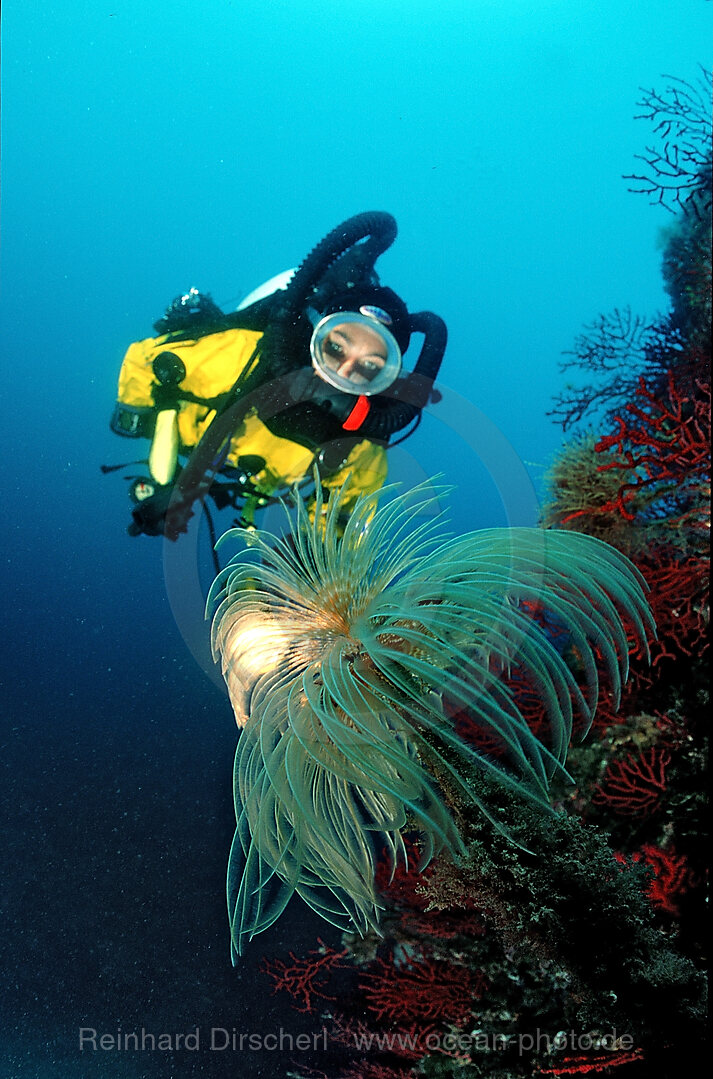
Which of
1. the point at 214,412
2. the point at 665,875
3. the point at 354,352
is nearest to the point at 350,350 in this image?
the point at 354,352

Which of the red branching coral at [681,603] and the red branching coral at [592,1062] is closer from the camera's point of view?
the red branching coral at [592,1062]

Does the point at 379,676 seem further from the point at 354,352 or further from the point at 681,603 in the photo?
the point at 354,352

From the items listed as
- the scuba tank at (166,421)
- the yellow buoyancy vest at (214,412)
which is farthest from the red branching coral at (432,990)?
the scuba tank at (166,421)

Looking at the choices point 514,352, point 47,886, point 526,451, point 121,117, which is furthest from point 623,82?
point 47,886

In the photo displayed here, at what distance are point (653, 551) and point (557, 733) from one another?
1978 mm

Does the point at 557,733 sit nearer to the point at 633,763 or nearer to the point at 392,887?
the point at 633,763

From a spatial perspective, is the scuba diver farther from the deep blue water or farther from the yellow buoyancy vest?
the deep blue water

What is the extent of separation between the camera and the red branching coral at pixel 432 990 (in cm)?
325

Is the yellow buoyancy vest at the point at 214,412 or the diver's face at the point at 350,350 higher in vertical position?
the diver's face at the point at 350,350

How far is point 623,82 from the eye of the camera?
2453 cm

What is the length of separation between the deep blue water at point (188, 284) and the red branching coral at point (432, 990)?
1.72 metres

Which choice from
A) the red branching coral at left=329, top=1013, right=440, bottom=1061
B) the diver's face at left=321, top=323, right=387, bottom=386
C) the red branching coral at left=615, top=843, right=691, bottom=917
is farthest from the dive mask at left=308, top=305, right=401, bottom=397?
the red branching coral at left=329, top=1013, right=440, bottom=1061

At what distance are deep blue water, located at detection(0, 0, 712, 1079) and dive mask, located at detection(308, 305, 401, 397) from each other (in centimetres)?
78

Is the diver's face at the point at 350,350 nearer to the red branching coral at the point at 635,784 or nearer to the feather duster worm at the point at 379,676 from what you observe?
the feather duster worm at the point at 379,676
